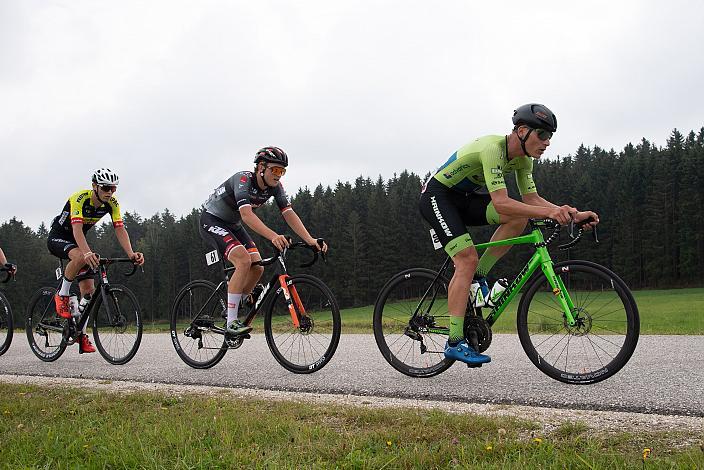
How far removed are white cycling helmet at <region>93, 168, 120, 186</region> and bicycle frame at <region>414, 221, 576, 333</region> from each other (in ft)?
Answer: 15.3

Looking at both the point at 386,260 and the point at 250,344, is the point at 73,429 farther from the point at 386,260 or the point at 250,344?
the point at 386,260

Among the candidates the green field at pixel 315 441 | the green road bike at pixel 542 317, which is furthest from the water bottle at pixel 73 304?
the green road bike at pixel 542 317

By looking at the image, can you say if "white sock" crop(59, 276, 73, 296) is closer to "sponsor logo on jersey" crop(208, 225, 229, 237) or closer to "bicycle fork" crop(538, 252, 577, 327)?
"sponsor logo on jersey" crop(208, 225, 229, 237)

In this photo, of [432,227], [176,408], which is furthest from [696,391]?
[176,408]

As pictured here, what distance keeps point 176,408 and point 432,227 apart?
8.75ft

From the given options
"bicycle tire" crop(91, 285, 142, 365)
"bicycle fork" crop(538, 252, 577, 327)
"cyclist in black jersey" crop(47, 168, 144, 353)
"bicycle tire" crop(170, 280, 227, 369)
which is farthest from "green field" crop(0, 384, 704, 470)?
"cyclist in black jersey" crop(47, 168, 144, 353)

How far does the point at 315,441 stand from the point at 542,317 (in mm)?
2304

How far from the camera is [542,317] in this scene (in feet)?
14.4

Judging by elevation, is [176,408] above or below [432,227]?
below

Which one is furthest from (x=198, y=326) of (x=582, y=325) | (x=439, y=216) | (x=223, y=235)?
(x=582, y=325)

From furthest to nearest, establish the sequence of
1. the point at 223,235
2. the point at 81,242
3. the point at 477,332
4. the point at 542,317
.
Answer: the point at 81,242 < the point at 223,235 < the point at 477,332 < the point at 542,317

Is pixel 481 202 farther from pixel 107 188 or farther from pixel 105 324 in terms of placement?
pixel 105 324

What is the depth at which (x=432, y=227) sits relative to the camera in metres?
5.19

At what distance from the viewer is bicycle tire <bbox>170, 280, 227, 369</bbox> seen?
641 cm
